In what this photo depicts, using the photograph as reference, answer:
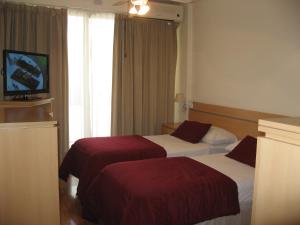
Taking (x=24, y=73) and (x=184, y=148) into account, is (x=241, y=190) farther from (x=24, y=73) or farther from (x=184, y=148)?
(x=24, y=73)

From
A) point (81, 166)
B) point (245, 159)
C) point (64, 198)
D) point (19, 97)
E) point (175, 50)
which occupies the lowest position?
point (64, 198)

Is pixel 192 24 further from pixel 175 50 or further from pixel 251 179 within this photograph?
pixel 251 179

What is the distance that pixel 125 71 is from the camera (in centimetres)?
477

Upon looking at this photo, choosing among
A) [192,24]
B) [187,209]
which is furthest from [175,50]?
[187,209]

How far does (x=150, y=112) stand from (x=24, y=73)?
239cm

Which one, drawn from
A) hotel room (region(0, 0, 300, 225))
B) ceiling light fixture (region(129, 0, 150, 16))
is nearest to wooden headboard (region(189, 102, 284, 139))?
hotel room (region(0, 0, 300, 225))

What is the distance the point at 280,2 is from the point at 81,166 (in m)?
3.00

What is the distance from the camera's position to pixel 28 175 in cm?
169

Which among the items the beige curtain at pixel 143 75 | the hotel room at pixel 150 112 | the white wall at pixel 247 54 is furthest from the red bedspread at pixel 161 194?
the beige curtain at pixel 143 75

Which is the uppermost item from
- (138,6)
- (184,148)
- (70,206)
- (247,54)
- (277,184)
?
(138,6)

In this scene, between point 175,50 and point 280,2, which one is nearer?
point 280,2

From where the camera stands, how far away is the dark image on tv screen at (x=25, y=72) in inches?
115

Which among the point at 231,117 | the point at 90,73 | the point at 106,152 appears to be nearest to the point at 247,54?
the point at 231,117

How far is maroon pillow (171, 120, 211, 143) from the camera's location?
13.0ft
